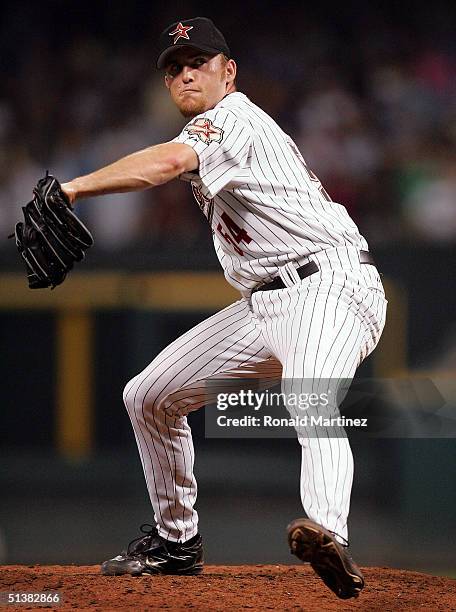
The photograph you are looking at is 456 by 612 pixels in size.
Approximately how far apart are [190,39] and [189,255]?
2.63 m

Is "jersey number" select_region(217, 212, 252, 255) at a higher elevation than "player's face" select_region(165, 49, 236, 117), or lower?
lower

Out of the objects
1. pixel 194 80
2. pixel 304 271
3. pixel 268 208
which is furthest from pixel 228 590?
pixel 194 80

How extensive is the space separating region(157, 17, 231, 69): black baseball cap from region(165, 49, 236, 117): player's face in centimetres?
3

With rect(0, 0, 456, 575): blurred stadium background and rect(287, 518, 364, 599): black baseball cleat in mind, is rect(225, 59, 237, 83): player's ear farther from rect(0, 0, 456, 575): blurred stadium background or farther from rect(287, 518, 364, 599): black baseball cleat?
rect(0, 0, 456, 575): blurred stadium background

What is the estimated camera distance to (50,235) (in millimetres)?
2570

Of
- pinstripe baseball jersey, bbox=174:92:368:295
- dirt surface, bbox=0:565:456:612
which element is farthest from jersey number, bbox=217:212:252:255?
dirt surface, bbox=0:565:456:612

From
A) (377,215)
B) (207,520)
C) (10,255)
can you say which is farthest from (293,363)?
(377,215)

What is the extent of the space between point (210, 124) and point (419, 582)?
1.61 meters

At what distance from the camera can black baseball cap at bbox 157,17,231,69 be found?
9.80 feet

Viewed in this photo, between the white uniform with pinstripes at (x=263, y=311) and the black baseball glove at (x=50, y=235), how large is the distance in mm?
358

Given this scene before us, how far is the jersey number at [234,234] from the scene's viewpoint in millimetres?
2998

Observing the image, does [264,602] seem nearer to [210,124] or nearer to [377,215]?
[210,124]

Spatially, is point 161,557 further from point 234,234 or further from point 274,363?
point 234,234

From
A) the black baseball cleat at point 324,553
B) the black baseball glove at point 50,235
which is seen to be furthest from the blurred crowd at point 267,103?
the black baseball cleat at point 324,553
